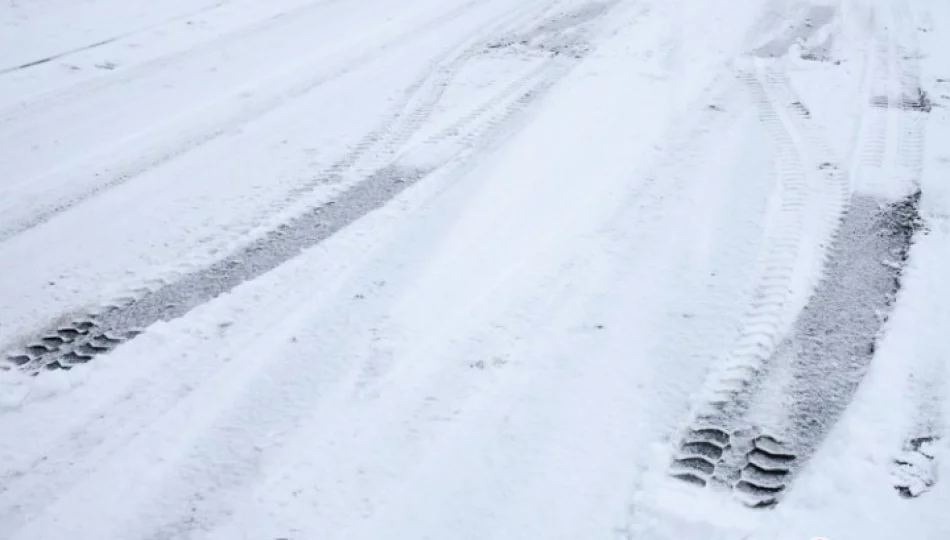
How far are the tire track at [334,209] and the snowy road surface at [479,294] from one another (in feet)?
0.07

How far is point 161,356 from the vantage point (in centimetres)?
319

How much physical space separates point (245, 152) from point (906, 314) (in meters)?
3.70

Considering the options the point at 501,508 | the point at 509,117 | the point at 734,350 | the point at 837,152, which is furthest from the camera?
the point at 509,117

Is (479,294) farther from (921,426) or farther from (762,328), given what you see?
(921,426)

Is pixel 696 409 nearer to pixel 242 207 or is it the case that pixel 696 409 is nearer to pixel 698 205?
pixel 698 205

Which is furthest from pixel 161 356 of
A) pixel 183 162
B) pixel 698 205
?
pixel 698 205

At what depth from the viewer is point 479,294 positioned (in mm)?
3502

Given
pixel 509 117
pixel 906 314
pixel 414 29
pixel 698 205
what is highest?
pixel 414 29

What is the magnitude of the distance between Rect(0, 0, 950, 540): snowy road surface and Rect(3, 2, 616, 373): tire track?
0.8 inches

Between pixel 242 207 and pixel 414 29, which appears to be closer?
pixel 242 207

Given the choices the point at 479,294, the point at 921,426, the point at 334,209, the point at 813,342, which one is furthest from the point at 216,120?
the point at 921,426

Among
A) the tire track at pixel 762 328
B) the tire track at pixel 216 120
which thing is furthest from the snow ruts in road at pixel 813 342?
the tire track at pixel 216 120

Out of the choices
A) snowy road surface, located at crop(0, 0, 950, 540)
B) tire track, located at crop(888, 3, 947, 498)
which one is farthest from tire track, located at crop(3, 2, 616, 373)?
tire track, located at crop(888, 3, 947, 498)

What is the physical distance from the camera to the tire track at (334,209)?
329cm
